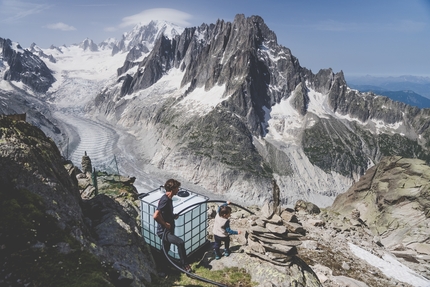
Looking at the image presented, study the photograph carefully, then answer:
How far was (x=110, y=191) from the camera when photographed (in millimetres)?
23859

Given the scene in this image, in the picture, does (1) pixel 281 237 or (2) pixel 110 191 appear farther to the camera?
(2) pixel 110 191

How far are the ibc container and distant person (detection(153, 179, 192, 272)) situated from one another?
0.90 meters

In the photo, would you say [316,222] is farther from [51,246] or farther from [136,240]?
[51,246]

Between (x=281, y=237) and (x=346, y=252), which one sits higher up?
(x=281, y=237)

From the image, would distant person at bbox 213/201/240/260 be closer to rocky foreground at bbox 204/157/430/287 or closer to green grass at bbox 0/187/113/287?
rocky foreground at bbox 204/157/430/287

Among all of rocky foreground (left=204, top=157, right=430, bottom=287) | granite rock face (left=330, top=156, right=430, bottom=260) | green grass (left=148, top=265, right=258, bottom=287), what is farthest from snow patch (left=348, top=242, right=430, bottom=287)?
green grass (left=148, top=265, right=258, bottom=287)

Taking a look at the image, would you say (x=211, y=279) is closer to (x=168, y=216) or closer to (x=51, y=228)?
(x=168, y=216)

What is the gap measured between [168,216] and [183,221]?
4.74ft

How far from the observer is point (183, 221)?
42.7ft

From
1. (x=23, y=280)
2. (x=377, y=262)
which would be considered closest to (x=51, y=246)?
(x=23, y=280)

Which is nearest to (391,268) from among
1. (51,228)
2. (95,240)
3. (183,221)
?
(183,221)

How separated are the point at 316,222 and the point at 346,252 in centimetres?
642

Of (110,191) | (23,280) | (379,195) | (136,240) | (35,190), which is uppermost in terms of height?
(35,190)

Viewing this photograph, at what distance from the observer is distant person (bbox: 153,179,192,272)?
450 inches
